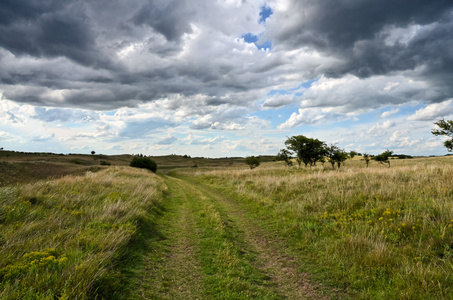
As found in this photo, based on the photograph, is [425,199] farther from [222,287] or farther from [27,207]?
[27,207]

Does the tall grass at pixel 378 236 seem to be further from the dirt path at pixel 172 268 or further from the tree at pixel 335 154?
the tree at pixel 335 154

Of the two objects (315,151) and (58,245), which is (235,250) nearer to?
(58,245)

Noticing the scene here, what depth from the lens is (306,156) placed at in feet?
145

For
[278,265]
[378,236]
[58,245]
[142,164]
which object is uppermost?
[142,164]

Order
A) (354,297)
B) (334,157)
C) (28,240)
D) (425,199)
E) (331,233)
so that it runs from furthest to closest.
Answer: (334,157), (425,199), (331,233), (28,240), (354,297)

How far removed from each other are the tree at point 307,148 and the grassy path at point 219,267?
36.5m

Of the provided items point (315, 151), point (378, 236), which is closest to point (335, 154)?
point (315, 151)

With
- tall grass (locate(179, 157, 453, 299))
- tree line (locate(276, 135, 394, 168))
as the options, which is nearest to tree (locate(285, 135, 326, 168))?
tree line (locate(276, 135, 394, 168))

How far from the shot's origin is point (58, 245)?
18.6 ft

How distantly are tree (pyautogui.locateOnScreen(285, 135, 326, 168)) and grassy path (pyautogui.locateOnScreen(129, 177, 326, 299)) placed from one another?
36476 mm

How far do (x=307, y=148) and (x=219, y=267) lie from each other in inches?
1599

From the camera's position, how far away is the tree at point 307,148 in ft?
141

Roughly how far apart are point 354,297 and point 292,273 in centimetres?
144

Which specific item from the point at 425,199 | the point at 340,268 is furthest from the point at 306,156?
the point at 340,268
